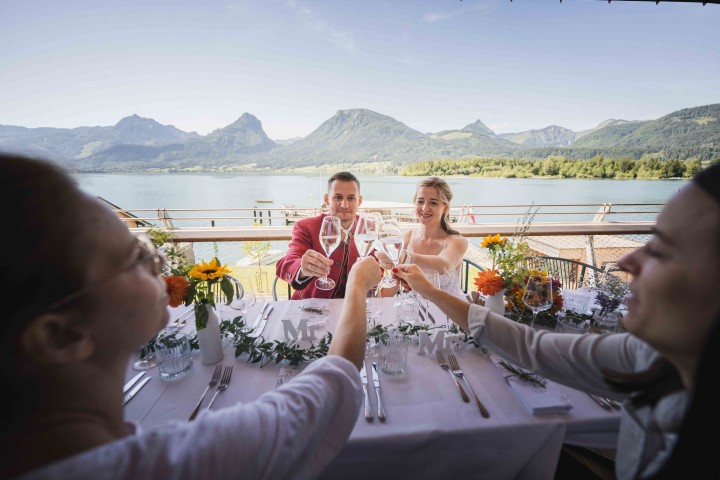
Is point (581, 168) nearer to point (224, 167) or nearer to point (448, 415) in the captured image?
point (448, 415)

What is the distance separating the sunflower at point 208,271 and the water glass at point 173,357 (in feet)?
0.97

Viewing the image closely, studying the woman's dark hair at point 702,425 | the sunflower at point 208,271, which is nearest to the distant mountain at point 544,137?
the sunflower at point 208,271

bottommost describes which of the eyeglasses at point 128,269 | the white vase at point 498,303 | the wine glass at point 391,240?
the white vase at point 498,303

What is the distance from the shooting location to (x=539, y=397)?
3.33ft

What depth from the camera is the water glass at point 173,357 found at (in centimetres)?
116

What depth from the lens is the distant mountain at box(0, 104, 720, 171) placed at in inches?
960

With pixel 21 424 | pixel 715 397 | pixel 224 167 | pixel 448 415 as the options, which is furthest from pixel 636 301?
pixel 224 167

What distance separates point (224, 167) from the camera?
54125 millimetres

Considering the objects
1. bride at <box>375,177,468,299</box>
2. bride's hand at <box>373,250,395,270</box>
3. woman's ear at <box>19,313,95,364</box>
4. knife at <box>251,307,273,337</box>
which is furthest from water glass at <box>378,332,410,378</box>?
bride at <box>375,177,468,299</box>

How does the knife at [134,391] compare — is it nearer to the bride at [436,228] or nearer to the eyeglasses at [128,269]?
the eyeglasses at [128,269]

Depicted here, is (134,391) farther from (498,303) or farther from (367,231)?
(498,303)


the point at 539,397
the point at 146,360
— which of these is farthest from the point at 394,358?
the point at 146,360

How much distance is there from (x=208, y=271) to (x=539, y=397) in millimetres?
1375

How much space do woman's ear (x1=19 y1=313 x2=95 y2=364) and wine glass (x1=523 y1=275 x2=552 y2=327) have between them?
144 centimetres
